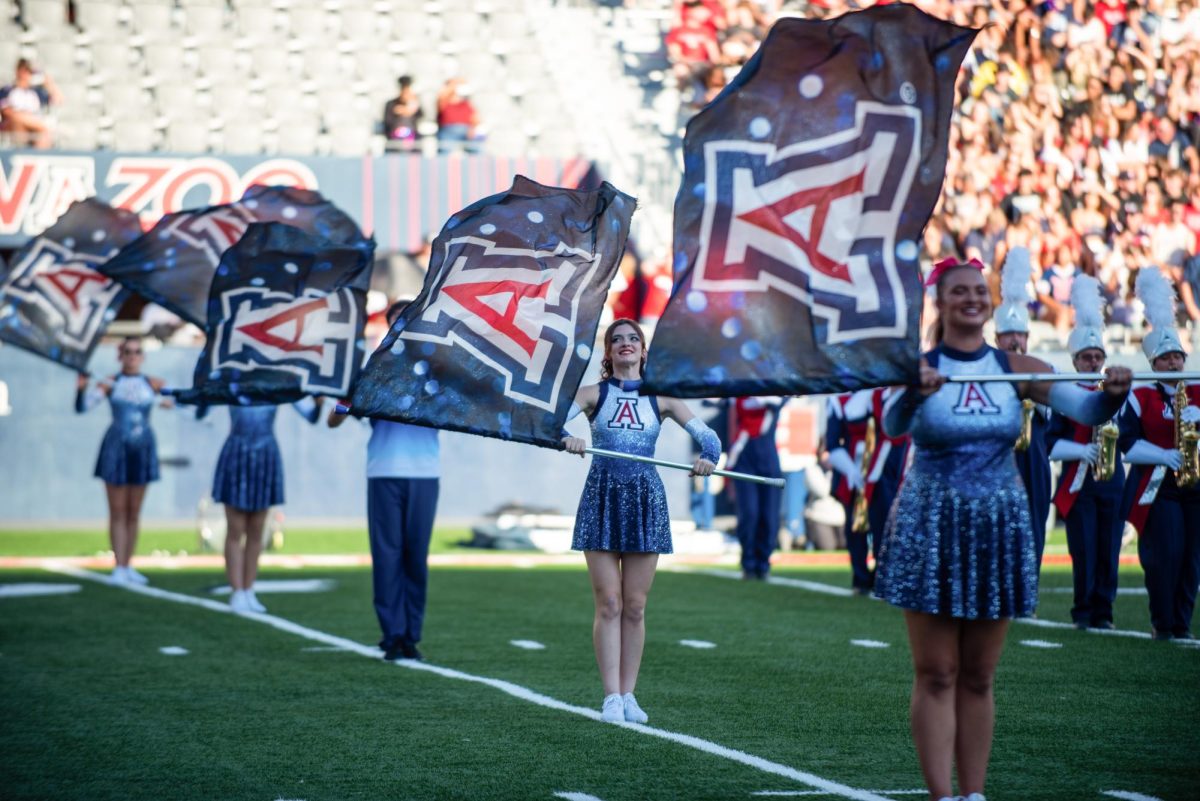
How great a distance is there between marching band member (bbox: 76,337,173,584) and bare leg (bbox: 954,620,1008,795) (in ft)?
31.1

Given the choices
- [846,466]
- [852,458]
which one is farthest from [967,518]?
[852,458]

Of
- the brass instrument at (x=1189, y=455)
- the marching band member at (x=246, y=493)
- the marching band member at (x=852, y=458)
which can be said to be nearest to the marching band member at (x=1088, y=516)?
the brass instrument at (x=1189, y=455)

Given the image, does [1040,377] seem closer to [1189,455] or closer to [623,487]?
[623,487]

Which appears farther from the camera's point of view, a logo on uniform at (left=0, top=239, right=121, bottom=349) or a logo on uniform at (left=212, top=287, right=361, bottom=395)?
a logo on uniform at (left=0, top=239, right=121, bottom=349)

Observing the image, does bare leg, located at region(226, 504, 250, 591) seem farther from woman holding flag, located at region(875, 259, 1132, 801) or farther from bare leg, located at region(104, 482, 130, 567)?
woman holding flag, located at region(875, 259, 1132, 801)

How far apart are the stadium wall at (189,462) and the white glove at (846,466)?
6041 millimetres

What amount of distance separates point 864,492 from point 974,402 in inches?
294

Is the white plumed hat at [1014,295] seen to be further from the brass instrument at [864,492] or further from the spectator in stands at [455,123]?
the spectator in stands at [455,123]

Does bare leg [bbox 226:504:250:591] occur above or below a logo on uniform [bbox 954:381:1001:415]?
below

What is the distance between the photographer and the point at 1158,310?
30.9ft

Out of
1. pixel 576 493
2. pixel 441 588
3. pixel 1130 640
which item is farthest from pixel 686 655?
pixel 576 493

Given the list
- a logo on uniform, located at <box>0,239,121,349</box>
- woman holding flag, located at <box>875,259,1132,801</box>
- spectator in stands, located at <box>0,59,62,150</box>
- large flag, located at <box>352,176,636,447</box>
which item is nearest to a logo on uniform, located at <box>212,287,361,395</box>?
large flag, located at <box>352,176,636,447</box>

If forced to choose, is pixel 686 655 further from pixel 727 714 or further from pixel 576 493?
pixel 576 493

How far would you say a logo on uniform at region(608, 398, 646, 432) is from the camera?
748 centimetres
